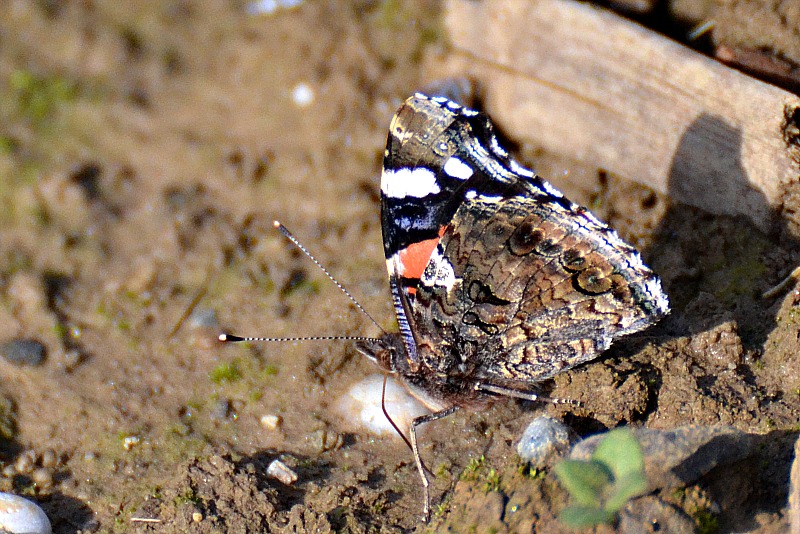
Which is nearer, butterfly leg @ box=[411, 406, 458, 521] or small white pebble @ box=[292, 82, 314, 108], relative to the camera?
butterfly leg @ box=[411, 406, 458, 521]

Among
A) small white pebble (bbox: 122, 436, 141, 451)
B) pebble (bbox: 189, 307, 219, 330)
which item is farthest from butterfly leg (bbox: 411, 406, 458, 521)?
pebble (bbox: 189, 307, 219, 330)

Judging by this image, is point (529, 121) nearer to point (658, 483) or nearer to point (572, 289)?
point (572, 289)

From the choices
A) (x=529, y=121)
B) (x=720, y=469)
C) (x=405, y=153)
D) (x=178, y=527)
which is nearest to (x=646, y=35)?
(x=529, y=121)

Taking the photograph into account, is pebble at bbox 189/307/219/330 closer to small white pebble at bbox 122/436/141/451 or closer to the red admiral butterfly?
small white pebble at bbox 122/436/141/451

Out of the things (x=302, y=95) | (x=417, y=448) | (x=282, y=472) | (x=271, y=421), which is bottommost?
(x=271, y=421)

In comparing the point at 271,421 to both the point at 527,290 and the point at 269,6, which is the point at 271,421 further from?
the point at 269,6

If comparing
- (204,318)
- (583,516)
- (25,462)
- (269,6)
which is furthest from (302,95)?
(583,516)

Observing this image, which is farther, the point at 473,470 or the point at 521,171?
the point at 521,171
